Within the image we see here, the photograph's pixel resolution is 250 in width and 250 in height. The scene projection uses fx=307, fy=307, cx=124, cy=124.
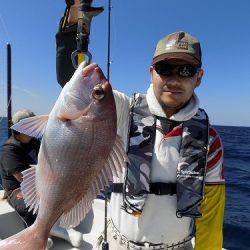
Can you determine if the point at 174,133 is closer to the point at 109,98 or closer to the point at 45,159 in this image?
the point at 109,98

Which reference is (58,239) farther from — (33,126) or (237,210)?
(237,210)

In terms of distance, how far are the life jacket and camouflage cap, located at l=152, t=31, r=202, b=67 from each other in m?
0.50

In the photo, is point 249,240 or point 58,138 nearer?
point 58,138

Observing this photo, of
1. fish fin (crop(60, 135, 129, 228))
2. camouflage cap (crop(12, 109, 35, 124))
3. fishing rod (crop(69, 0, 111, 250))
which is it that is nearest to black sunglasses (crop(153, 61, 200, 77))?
fishing rod (crop(69, 0, 111, 250))

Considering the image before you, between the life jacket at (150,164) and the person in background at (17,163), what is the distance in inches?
112

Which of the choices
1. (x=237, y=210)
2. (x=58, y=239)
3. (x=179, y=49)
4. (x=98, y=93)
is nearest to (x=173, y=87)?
(x=179, y=49)

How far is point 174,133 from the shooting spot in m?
2.81

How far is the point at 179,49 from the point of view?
2.65m

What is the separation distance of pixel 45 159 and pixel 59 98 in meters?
0.40

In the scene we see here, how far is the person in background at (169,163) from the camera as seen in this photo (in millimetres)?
2639

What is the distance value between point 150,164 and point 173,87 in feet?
2.29

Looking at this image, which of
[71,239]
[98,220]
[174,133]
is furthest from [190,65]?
[98,220]

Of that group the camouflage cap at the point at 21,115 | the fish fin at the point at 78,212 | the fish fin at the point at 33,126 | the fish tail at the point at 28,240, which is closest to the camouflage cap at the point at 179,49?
the fish fin at the point at 33,126

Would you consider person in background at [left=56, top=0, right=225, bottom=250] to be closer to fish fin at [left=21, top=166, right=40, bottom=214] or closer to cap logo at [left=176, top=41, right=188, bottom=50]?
cap logo at [left=176, top=41, right=188, bottom=50]
